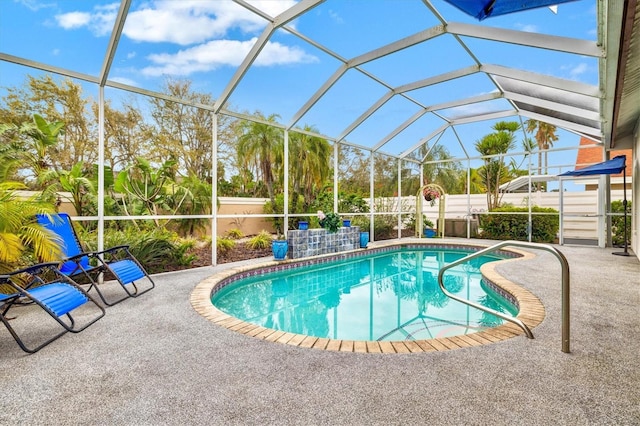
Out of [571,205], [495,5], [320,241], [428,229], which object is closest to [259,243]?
[320,241]

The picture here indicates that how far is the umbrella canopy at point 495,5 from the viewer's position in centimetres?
248

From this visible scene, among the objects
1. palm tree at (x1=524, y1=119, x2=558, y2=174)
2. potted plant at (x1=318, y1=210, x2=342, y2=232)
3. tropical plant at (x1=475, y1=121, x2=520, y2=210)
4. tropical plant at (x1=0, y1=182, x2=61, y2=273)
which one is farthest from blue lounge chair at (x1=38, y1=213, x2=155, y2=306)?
palm tree at (x1=524, y1=119, x2=558, y2=174)

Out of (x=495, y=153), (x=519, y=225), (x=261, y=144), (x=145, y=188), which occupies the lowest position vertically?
(x=519, y=225)

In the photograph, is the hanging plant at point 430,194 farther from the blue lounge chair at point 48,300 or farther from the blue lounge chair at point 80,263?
the blue lounge chair at point 48,300

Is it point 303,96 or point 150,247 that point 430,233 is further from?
point 150,247

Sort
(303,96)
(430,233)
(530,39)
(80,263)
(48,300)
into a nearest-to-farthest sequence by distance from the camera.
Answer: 1. (48,300)
2. (80,263)
3. (530,39)
4. (303,96)
5. (430,233)

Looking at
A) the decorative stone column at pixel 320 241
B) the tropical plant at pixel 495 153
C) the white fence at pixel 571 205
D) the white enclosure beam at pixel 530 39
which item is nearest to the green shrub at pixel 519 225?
the white fence at pixel 571 205

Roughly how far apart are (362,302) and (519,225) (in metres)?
Answer: 9.78

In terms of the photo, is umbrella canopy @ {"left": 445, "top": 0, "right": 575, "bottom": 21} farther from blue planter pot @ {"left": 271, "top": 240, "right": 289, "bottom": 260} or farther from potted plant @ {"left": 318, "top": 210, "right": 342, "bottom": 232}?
potted plant @ {"left": 318, "top": 210, "right": 342, "bottom": 232}

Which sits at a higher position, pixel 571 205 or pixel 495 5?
pixel 495 5

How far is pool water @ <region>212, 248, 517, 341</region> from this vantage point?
442 centimetres

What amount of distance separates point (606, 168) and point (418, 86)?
5.14 meters

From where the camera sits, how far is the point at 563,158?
458 inches

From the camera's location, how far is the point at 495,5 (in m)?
2.66
